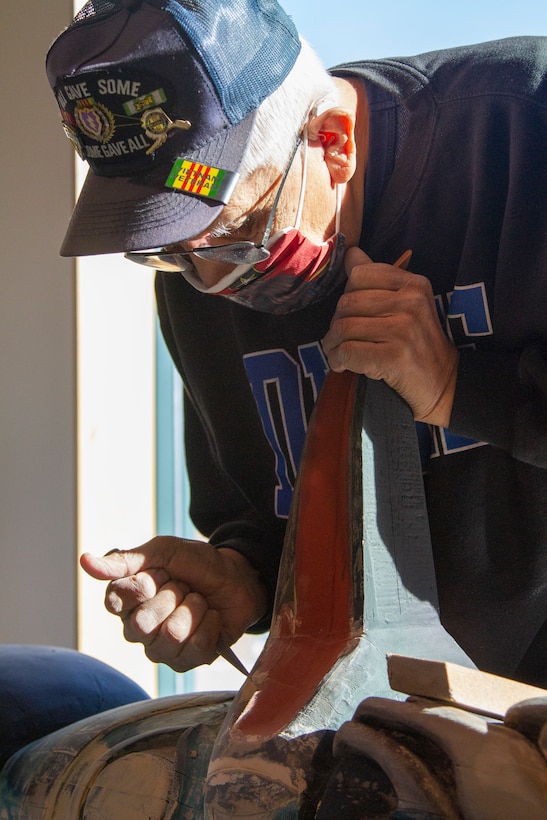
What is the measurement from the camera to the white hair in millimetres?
858

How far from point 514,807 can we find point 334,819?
0.10 metres

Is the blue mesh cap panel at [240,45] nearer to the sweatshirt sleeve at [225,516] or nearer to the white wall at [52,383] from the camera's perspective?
the sweatshirt sleeve at [225,516]

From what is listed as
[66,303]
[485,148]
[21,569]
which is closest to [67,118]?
[485,148]

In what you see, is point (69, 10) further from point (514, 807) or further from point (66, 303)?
point (514, 807)

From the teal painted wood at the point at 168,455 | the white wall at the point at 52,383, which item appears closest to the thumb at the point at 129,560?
the white wall at the point at 52,383

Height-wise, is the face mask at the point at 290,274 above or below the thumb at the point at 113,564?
above

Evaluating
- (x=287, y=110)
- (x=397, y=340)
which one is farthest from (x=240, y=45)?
(x=397, y=340)

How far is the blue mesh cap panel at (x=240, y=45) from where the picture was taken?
2.59 feet

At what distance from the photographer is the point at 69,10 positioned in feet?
6.21

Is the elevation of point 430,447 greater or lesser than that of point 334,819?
greater

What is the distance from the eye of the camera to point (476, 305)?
34.0 inches

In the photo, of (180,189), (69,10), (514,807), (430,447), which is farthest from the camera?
(69,10)

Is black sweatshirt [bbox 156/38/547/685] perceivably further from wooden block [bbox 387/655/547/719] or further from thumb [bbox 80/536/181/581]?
wooden block [bbox 387/655/547/719]

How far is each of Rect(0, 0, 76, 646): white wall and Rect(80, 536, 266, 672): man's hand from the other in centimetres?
102
